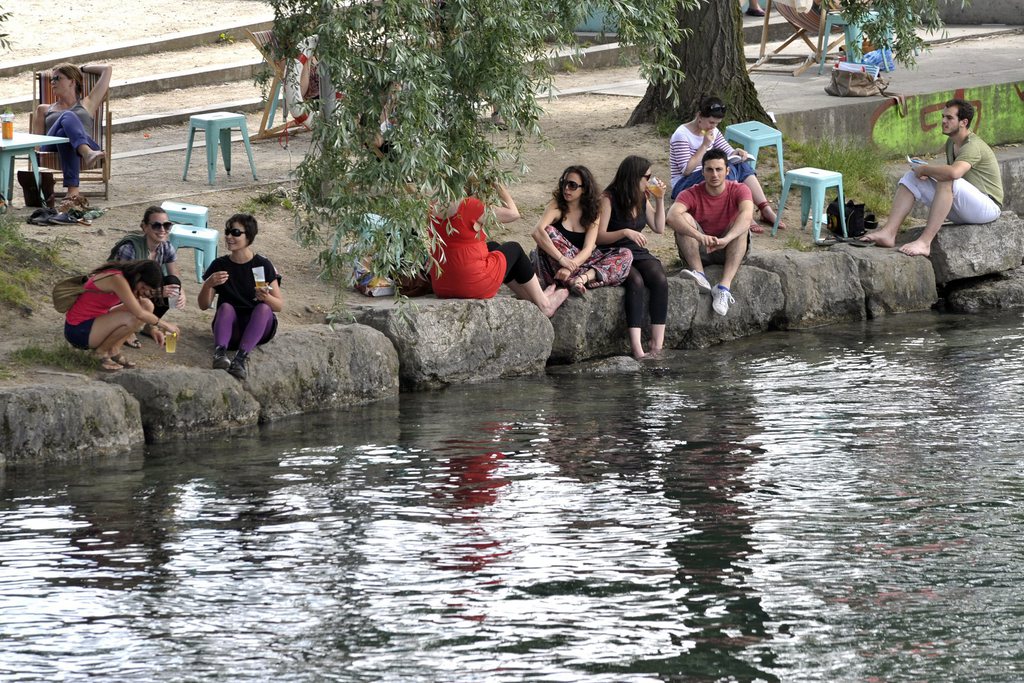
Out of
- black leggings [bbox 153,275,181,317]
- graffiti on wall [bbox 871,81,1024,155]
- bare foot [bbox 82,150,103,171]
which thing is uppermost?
bare foot [bbox 82,150,103,171]

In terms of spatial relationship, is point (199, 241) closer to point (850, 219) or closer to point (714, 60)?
point (850, 219)

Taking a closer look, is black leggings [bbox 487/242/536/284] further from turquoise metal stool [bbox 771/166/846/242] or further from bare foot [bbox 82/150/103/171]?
bare foot [bbox 82/150/103/171]

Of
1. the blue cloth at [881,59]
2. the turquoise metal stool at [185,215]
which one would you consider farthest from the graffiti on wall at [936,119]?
the turquoise metal stool at [185,215]

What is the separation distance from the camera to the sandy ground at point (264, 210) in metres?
9.52

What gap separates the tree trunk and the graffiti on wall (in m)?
2.07

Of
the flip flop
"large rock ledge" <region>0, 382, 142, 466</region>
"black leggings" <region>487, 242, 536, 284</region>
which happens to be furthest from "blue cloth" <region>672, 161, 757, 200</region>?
"large rock ledge" <region>0, 382, 142, 466</region>

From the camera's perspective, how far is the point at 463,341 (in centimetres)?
1023

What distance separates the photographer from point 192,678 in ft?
17.9

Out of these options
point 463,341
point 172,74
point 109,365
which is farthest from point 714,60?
point 109,365

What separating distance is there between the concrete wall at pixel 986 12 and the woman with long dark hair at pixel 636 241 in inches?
502

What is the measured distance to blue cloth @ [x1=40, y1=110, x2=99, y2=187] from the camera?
40.5 ft

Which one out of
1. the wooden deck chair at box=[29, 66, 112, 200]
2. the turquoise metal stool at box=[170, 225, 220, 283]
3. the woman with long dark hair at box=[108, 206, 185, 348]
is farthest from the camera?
the wooden deck chair at box=[29, 66, 112, 200]

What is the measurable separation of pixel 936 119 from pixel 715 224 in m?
5.72

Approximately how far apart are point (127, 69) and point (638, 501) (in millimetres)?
12908
